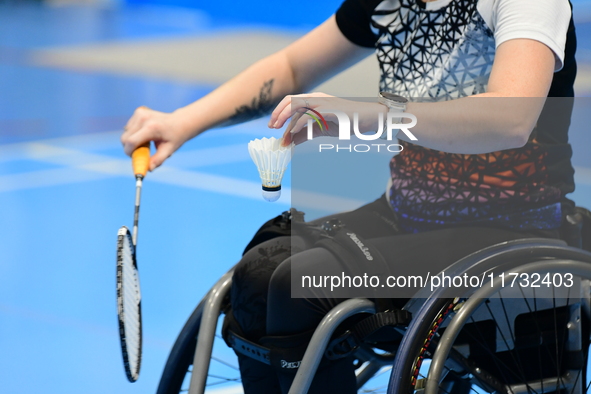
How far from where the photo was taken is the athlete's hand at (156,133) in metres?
1.55

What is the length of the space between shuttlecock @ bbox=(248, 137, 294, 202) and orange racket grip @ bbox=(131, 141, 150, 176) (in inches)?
12.7

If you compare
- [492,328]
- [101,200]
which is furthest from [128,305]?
[101,200]

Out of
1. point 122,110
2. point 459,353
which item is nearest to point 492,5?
point 459,353

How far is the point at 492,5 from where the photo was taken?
1289mm

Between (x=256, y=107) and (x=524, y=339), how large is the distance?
2.43 ft

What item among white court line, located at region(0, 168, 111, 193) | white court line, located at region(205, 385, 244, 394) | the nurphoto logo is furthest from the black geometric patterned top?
white court line, located at region(0, 168, 111, 193)

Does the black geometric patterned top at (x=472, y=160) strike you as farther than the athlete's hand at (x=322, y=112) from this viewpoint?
Yes

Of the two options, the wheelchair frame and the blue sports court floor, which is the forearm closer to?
→ the blue sports court floor

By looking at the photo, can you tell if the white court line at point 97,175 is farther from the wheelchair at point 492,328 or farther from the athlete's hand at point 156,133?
the wheelchair at point 492,328

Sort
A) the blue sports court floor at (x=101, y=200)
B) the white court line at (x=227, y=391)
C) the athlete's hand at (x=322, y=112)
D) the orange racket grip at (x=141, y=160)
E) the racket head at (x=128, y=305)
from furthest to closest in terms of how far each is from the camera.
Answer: the blue sports court floor at (x=101, y=200) < the white court line at (x=227, y=391) < the orange racket grip at (x=141, y=160) < the racket head at (x=128, y=305) < the athlete's hand at (x=322, y=112)

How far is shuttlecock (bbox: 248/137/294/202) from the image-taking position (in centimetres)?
123

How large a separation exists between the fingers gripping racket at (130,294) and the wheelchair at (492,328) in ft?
0.39

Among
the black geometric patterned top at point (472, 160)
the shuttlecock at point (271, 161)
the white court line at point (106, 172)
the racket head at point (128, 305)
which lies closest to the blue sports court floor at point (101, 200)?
the white court line at point (106, 172)

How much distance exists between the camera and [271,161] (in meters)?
1.23
